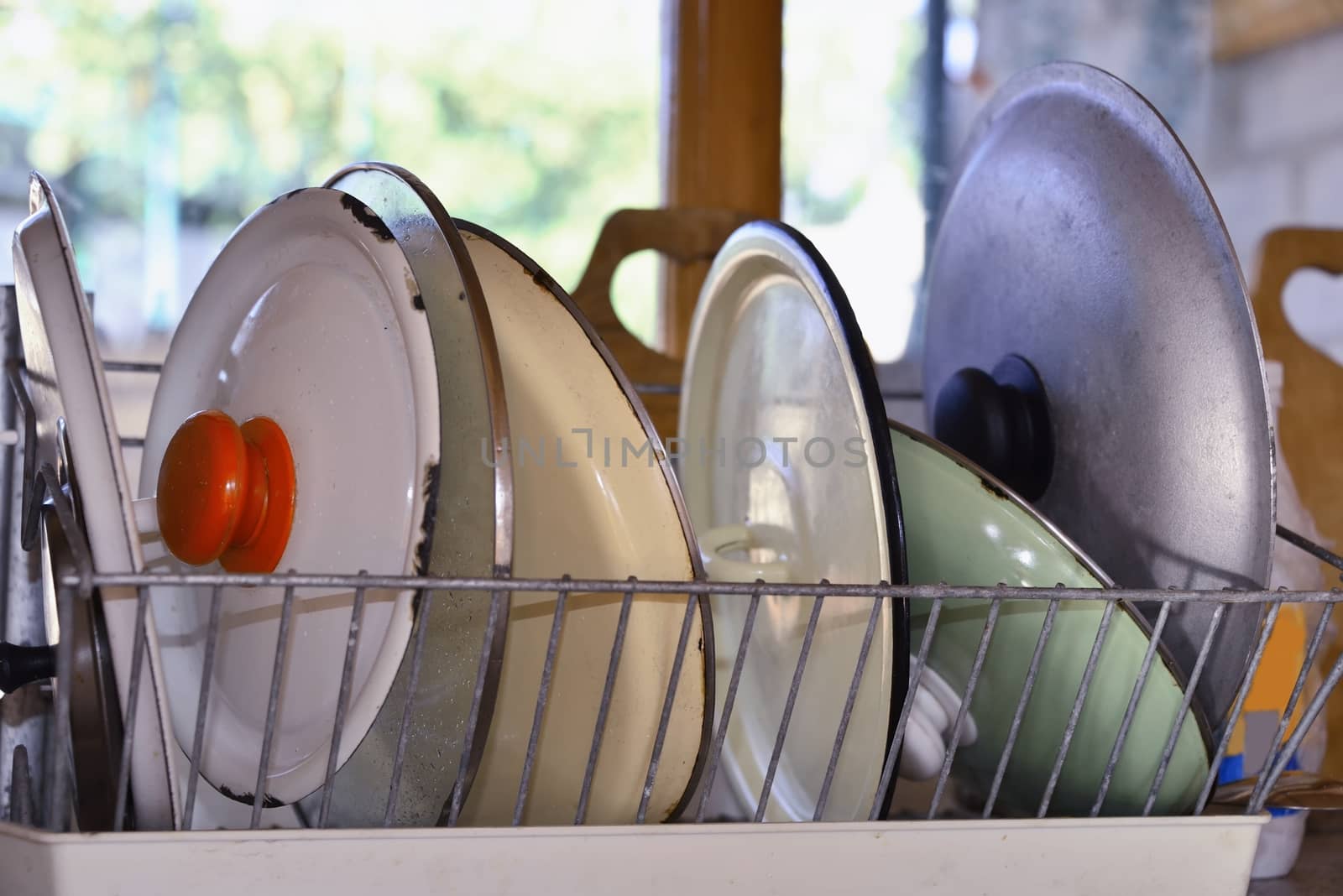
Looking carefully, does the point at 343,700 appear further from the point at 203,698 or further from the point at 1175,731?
the point at 1175,731

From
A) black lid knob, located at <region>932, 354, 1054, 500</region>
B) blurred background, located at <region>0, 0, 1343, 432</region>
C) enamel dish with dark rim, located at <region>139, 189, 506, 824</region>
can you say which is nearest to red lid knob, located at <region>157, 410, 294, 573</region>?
enamel dish with dark rim, located at <region>139, 189, 506, 824</region>

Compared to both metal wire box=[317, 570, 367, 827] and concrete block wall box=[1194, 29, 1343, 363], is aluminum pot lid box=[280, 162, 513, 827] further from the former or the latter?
concrete block wall box=[1194, 29, 1343, 363]

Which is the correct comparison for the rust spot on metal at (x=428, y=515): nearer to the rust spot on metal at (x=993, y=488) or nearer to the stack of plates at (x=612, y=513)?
the stack of plates at (x=612, y=513)

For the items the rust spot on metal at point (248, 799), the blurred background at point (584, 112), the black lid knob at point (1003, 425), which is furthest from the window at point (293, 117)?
the rust spot on metal at point (248, 799)

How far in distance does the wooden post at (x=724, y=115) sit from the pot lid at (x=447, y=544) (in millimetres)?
574

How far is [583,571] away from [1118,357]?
295mm

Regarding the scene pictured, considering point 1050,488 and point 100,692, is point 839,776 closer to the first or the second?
point 1050,488

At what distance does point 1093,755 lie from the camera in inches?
20.9

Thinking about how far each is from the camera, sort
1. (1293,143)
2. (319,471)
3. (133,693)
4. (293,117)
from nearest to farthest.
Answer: (133,693), (319,471), (293,117), (1293,143)

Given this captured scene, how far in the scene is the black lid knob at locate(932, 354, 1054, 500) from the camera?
64cm

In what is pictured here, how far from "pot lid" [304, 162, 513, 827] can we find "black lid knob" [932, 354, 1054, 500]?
29 centimetres

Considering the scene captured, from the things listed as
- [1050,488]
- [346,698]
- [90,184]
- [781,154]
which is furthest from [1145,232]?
[90,184]

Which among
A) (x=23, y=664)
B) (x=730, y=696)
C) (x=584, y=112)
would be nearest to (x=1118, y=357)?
(x=730, y=696)

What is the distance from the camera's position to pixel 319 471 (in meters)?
0.49
